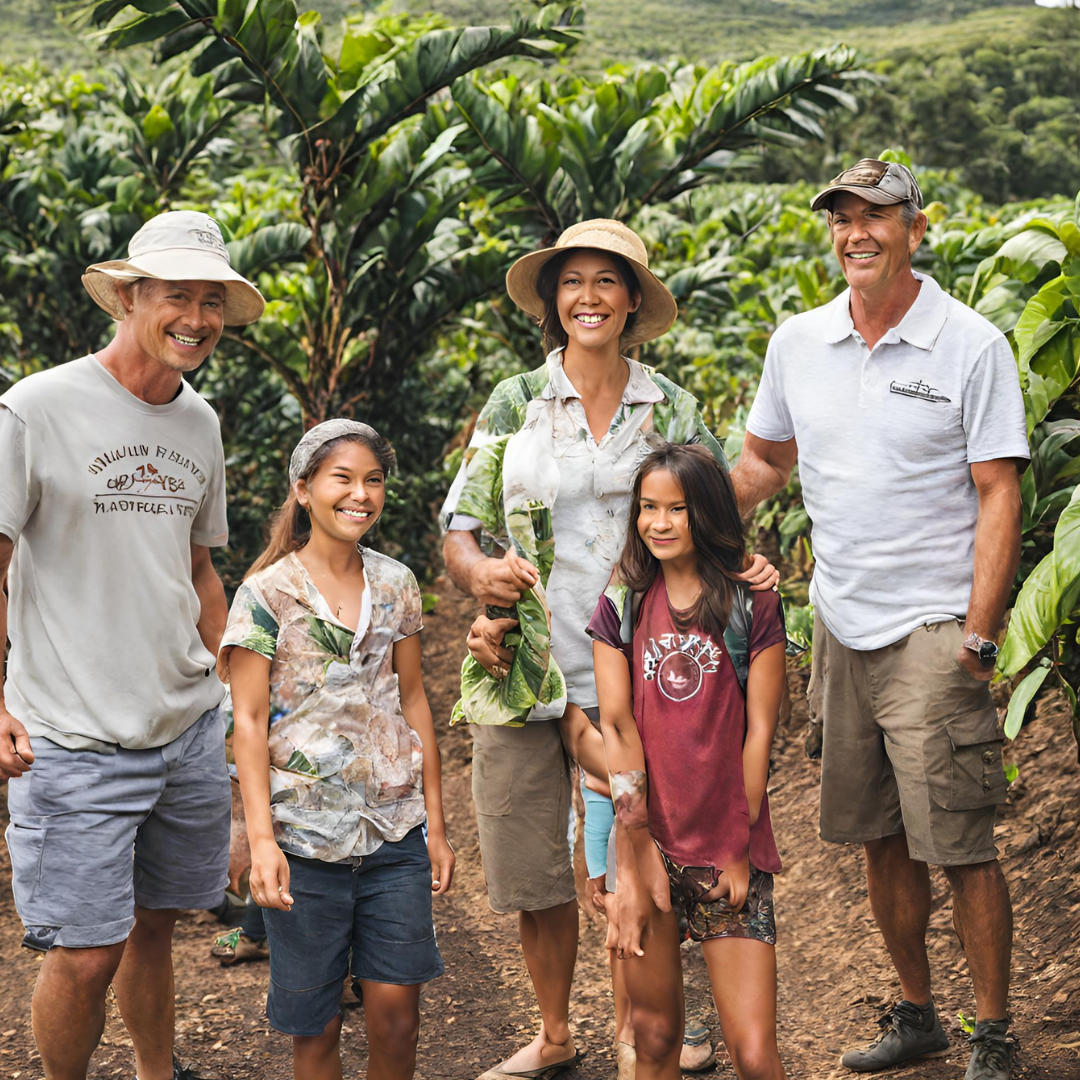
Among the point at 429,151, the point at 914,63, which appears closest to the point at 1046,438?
the point at 429,151

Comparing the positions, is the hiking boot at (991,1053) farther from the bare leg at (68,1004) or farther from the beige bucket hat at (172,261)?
the beige bucket hat at (172,261)

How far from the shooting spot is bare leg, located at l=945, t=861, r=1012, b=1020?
9.68ft

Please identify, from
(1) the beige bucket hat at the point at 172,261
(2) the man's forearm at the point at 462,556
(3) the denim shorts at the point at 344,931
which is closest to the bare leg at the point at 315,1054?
(3) the denim shorts at the point at 344,931

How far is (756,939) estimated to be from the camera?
2.50 meters

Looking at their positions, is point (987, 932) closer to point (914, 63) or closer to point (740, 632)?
point (740, 632)

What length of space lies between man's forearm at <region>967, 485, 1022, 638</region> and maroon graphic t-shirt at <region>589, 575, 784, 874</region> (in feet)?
1.93

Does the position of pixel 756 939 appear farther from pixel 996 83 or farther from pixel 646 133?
pixel 996 83

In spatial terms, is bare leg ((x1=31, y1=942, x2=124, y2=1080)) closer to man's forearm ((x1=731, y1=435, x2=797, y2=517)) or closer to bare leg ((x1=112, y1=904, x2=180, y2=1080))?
bare leg ((x1=112, y1=904, x2=180, y2=1080))

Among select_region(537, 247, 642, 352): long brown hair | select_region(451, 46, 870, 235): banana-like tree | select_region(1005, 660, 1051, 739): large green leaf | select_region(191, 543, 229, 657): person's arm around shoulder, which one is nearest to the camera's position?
Answer: select_region(1005, 660, 1051, 739): large green leaf

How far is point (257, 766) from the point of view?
2629 mm

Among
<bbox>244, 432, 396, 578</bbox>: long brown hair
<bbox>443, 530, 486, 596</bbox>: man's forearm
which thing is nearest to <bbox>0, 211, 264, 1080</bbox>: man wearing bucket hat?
<bbox>244, 432, 396, 578</bbox>: long brown hair

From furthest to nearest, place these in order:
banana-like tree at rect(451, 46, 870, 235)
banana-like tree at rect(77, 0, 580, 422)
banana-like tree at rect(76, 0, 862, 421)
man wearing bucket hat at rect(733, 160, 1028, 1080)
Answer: banana-like tree at rect(451, 46, 870, 235)
banana-like tree at rect(76, 0, 862, 421)
banana-like tree at rect(77, 0, 580, 422)
man wearing bucket hat at rect(733, 160, 1028, 1080)

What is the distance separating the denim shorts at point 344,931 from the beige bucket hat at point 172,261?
144 cm

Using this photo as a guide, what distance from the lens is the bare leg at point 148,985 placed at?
312cm
